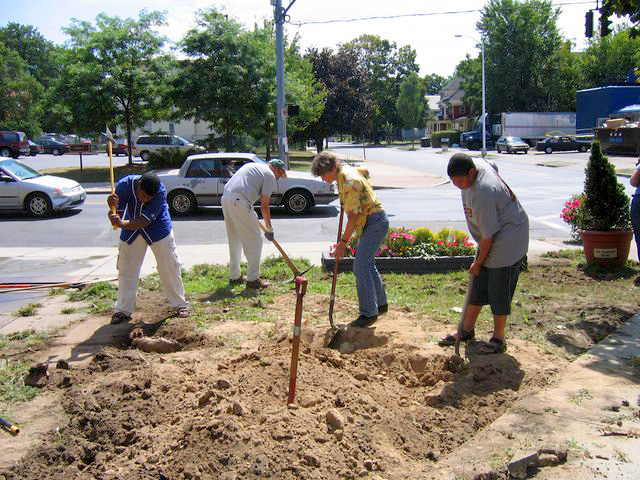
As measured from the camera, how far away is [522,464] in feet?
11.6

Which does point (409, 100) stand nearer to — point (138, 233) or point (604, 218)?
point (604, 218)

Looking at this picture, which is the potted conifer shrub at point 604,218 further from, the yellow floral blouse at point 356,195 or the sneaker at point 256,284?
the sneaker at point 256,284

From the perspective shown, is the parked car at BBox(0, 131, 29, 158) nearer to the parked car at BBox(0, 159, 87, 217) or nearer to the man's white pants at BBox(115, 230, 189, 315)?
the parked car at BBox(0, 159, 87, 217)

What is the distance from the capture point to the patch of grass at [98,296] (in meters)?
7.39

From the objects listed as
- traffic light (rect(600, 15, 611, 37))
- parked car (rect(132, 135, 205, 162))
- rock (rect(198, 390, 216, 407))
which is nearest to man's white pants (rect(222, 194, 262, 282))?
rock (rect(198, 390, 216, 407))

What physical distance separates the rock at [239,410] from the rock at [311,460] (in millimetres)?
568

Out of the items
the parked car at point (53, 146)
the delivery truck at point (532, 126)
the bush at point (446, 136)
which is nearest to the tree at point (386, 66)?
the bush at point (446, 136)

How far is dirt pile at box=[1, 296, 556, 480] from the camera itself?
3.60 m

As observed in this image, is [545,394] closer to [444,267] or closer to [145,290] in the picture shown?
[444,267]

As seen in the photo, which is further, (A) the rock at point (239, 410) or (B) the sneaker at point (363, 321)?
(B) the sneaker at point (363, 321)

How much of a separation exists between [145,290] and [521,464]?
18.8 feet

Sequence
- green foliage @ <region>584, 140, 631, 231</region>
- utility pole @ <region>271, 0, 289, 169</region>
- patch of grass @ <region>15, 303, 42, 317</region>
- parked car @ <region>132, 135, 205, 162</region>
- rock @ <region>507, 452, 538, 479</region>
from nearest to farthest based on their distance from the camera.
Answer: rock @ <region>507, 452, 538, 479</region> < patch of grass @ <region>15, 303, 42, 317</region> < green foliage @ <region>584, 140, 631, 231</region> < utility pole @ <region>271, 0, 289, 169</region> < parked car @ <region>132, 135, 205, 162</region>

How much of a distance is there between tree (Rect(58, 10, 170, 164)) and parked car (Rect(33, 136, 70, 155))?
26.3 meters

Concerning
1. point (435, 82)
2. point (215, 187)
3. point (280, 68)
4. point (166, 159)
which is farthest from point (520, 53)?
point (435, 82)
